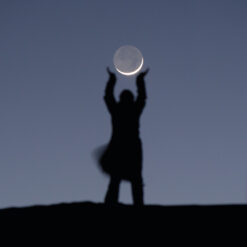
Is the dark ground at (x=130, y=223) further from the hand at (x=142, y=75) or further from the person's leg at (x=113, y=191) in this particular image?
the hand at (x=142, y=75)

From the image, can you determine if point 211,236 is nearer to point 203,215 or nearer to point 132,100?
point 203,215

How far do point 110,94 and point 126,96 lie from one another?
309mm

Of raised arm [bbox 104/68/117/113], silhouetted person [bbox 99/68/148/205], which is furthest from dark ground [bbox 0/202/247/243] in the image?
raised arm [bbox 104/68/117/113]

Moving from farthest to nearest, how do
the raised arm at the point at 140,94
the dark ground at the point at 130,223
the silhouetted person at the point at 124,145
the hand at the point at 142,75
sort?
the hand at the point at 142,75 < the raised arm at the point at 140,94 < the silhouetted person at the point at 124,145 < the dark ground at the point at 130,223

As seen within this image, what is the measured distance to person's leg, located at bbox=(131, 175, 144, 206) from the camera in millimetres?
6215

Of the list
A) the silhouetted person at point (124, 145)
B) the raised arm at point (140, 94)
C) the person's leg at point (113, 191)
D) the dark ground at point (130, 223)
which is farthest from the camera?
the raised arm at point (140, 94)

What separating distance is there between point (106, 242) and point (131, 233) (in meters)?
0.38

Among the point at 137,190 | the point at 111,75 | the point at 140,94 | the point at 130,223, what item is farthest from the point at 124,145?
the point at 130,223

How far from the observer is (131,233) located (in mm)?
4906

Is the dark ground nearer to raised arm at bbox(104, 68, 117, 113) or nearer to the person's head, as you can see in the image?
raised arm at bbox(104, 68, 117, 113)

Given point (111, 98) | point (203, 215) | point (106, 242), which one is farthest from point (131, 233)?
point (111, 98)

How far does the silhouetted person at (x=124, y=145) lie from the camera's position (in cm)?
631

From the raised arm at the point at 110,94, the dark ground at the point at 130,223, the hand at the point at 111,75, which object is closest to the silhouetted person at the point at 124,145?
the raised arm at the point at 110,94

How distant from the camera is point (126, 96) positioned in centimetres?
668
